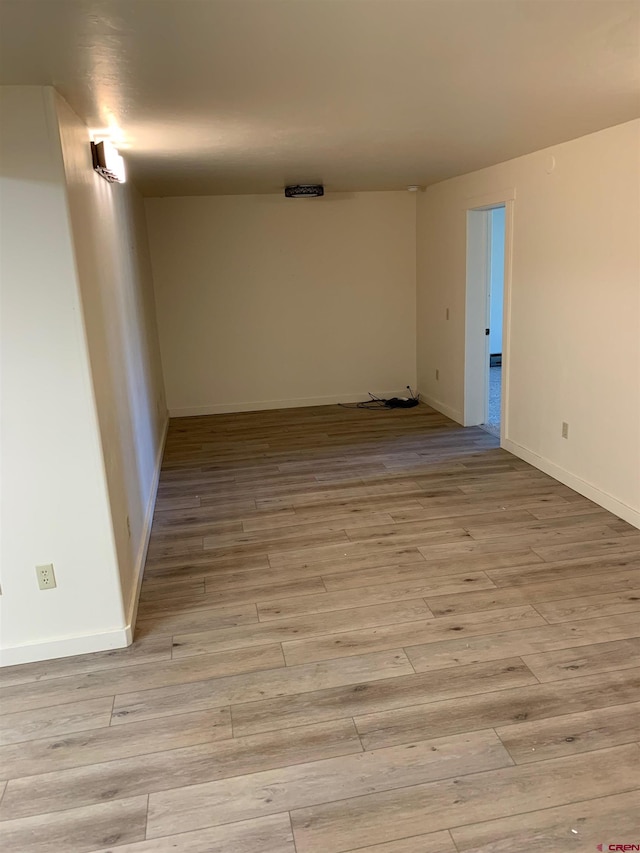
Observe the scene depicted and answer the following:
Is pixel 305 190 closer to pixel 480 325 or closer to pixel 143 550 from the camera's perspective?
pixel 480 325

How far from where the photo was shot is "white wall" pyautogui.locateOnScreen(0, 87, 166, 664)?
2240 mm

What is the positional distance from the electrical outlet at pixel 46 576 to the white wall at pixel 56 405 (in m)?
0.02

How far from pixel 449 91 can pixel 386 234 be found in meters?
4.13

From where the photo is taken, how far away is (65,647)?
2.65 metres

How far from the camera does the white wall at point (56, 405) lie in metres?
2.24

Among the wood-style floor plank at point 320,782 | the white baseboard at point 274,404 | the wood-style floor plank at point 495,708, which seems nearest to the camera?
the wood-style floor plank at point 320,782

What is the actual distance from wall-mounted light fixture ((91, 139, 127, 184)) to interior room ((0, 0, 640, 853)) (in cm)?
2

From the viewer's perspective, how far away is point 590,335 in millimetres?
3855

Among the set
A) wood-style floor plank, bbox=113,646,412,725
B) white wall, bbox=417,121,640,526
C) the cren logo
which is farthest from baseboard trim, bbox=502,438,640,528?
the cren logo

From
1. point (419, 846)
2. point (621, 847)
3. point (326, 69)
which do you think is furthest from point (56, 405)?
point (621, 847)

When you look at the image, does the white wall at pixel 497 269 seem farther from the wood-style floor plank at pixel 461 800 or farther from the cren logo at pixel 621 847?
the cren logo at pixel 621 847

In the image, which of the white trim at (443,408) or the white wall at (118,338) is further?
the white trim at (443,408)

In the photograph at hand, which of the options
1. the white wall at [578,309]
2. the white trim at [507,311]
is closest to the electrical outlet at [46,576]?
the white wall at [578,309]

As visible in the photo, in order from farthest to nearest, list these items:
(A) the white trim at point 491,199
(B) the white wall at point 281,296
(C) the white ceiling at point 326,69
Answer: (B) the white wall at point 281,296
(A) the white trim at point 491,199
(C) the white ceiling at point 326,69
